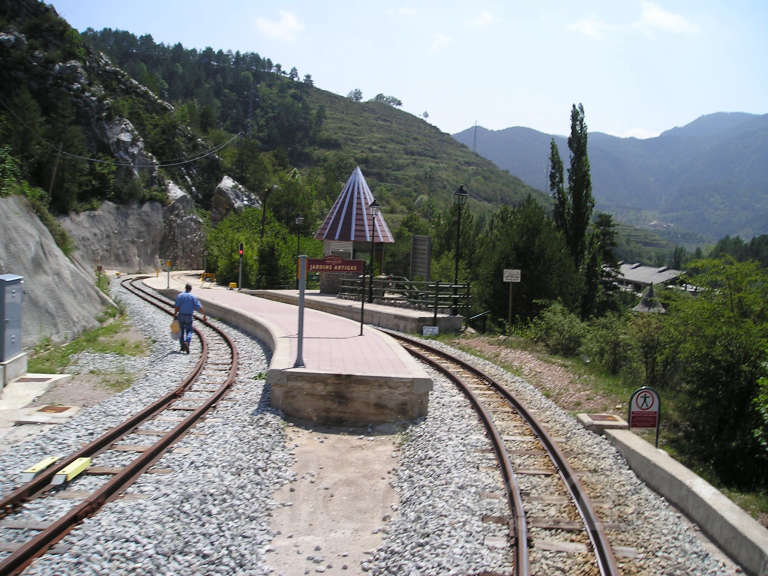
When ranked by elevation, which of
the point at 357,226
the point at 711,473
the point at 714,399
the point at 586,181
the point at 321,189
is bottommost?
the point at 711,473

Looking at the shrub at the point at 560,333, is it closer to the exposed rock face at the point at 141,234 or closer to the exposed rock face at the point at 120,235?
the exposed rock face at the point at 141,234

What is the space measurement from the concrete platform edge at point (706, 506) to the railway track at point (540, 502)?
0.99 m

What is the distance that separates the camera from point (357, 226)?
29469 mm

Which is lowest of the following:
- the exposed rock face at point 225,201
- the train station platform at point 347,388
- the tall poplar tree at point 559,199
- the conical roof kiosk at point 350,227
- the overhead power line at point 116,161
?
the train station platform at point 347,388

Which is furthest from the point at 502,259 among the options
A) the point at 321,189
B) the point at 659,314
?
the point at 321,189

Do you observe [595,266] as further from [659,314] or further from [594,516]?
[594,516]

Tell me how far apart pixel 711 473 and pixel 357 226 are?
22725 mm

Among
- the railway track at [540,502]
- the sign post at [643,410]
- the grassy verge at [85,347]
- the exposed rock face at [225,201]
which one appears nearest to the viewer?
the railway track at [540,502]

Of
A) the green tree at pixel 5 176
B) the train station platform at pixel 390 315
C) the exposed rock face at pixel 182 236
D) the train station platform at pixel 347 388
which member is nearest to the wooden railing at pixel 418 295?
the train station platform at pixel 390 315

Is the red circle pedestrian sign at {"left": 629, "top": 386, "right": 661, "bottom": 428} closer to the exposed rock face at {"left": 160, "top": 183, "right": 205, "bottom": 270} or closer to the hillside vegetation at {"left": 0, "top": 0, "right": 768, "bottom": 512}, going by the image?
the hillside vegetation at {"left": 0, "top": 0, "right": 768, "bottom": 512}

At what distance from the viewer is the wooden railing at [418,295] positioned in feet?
70.8

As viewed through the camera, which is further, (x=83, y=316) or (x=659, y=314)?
(x=83, y=316)

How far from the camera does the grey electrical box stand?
10.2 metres

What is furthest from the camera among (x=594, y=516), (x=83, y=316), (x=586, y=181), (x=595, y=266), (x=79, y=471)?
(x=595, y=266)
